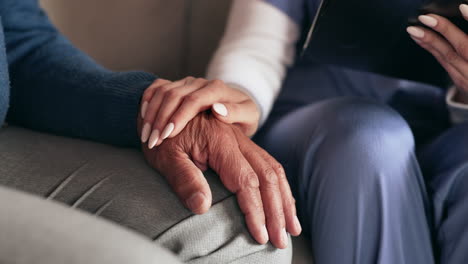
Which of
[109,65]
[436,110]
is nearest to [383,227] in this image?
[436,110]

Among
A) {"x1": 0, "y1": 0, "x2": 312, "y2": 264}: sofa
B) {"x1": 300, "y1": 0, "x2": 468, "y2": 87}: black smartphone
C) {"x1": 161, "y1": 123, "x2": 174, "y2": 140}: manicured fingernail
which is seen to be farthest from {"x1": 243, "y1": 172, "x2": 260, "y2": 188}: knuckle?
{"x1": 0, "y1": 0, "x2": 312, "y2": 264}: sofa

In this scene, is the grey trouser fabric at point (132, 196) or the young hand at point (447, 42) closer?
the grey trouser fabric at point (132, 196)

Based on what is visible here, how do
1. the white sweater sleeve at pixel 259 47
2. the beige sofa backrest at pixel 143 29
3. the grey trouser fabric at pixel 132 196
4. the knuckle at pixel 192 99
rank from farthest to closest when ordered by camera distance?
the beige sofa backrest at pixel 143 29 → the white sweater sleeve at pixel 259 47 → the knuckle at pixel 192 99 → the grey trouser fabric at pixel 132 196

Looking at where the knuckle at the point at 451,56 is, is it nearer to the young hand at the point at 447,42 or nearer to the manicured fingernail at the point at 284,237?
the young hand at the point at 447,42

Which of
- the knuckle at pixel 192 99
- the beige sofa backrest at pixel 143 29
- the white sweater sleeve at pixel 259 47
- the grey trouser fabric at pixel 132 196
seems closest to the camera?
the grey trouser fabric at pixel 132 196

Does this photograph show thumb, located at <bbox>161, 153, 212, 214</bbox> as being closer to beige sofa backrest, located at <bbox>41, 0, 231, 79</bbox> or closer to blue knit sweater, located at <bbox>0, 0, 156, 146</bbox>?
blue knit sweater, located at <bbox>0, 0, 156, 146</bbox>

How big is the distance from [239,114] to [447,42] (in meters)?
0.28

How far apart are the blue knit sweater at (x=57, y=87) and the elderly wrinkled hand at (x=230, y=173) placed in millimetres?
75

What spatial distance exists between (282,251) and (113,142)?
0.85 feet

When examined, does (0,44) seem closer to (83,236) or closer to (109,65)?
(83,236)

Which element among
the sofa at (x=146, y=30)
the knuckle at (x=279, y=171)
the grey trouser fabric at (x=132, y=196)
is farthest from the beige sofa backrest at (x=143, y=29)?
the knuckle at (x=279, y=171)

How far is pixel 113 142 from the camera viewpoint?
24.0 inches

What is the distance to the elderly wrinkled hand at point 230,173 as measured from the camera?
0.48 meters

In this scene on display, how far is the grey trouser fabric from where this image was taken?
18.0 inches
